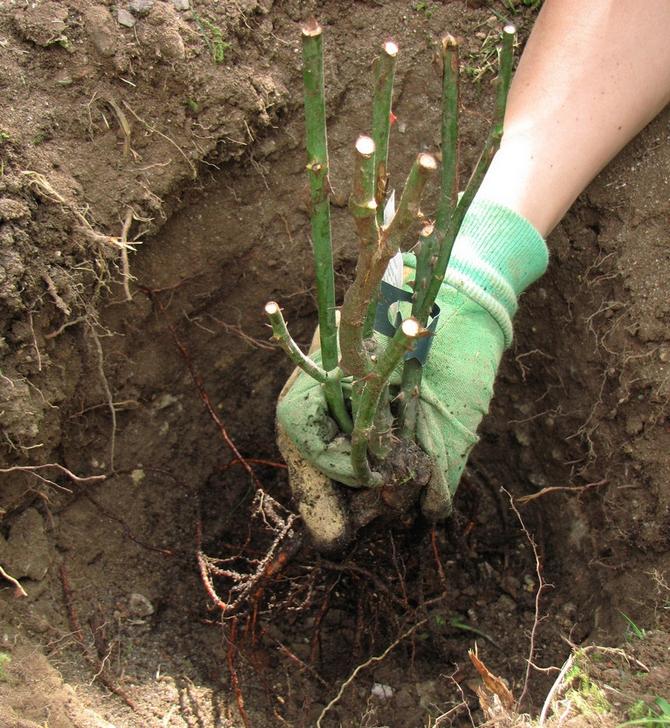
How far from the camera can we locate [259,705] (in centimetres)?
134

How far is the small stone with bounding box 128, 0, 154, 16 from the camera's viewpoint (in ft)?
4.50

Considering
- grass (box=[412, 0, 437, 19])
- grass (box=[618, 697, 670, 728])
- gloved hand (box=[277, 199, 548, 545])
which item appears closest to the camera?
grass (box=[618, 697, 670, 728])

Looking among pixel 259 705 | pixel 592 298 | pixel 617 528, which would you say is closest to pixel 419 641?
pixel 259 705

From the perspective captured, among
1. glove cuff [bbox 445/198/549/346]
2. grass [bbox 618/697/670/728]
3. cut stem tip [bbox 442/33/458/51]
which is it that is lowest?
grass [bbox 618/697/670/728]

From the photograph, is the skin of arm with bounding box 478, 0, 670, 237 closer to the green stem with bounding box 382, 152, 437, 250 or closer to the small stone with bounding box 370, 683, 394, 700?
the green stem with bounding box 382, 152, 437, 250

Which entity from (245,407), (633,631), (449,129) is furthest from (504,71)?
(245,407)

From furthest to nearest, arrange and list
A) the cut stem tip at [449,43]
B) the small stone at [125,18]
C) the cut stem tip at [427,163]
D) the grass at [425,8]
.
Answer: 1. the grass at [425,8]
2. the small stone at [125,18]
3. the cut stem tip at [449,43]
4. the cut stem tip at [427,163]

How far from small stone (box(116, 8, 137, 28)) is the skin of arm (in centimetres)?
71

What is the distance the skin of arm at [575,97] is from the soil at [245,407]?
0.13 metres

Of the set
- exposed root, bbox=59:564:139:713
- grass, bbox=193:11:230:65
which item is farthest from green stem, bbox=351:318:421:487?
grass, bbox=193:11:230:65

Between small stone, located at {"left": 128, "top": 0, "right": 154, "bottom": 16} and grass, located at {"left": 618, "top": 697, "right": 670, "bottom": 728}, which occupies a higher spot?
small stone, located at {"left": 128, "top": 0, "right": 154, "bottom": 16}

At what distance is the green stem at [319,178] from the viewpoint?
0.72 metres

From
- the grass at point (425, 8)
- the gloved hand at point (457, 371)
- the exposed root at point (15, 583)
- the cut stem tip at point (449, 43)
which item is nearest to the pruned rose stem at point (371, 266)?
the cut stem tip at point (449, 43)

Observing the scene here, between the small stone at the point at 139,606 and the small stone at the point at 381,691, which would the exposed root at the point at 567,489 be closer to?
the small stone at the point at 381,691
